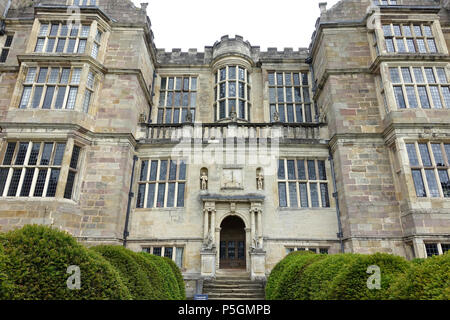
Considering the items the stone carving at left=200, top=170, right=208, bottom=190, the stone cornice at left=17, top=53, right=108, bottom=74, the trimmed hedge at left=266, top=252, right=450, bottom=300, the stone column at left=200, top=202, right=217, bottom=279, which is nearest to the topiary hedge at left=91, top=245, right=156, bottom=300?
the trimmed hedge at left=266, top=252, right=450, bottom=300

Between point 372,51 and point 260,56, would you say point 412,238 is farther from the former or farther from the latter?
point 260,56

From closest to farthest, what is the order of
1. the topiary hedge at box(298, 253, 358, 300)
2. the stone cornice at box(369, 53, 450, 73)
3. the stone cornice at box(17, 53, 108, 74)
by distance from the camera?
the topiary hedge at box(298, 253, 358, 300) → the stone cornice at box(369, 53, 450, 73) → the stone cornice at box(17, 53, 108, 74)

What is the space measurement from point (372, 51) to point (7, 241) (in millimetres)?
16658

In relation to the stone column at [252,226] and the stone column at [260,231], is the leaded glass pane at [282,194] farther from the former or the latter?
the stone column at [252,226]

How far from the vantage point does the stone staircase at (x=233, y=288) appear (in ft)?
34.2

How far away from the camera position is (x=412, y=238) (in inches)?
416

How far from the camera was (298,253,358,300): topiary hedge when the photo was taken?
5609 millimetres

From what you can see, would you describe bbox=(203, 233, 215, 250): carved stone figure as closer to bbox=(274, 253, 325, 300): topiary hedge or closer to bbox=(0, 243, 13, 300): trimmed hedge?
bbox=(274, 253, 325, 300): topiary hedge

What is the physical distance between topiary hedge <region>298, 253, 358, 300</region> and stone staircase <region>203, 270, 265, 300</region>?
3.99 metres

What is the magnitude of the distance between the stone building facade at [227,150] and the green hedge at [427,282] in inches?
310

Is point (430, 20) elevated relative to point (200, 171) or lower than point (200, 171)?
elevated

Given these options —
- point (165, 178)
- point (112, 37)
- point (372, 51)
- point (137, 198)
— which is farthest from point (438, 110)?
point (112, 37)

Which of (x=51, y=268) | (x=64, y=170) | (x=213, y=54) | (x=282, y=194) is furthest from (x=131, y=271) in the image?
(x=213, y=54)

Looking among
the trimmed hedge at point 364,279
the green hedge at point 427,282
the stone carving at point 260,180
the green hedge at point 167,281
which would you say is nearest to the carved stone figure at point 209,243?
the stone carving at point 260,180
